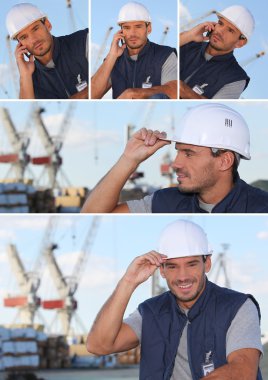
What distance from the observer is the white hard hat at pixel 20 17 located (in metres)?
12.6

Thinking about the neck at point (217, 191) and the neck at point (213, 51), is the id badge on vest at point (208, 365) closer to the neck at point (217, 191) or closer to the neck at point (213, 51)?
the neck at point (217, 191)

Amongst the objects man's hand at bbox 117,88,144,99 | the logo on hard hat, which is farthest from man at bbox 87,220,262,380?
man's hand at bbox 117,88,144,99

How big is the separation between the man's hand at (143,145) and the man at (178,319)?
85cm

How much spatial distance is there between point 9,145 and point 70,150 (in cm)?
85

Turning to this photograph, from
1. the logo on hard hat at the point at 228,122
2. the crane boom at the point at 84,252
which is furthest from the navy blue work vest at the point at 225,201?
the crane boom at the point at 84,252

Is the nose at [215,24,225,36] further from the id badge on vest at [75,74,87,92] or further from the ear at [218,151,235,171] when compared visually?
the ear at [218,151,235,171]

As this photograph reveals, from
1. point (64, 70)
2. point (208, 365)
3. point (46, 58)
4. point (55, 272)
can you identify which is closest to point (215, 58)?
point (64, 70)

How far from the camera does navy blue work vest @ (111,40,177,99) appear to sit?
12.5 m

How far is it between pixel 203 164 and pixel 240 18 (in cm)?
408

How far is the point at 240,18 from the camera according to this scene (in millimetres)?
12734

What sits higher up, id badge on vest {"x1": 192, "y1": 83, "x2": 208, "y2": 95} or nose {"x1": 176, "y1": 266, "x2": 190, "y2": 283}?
id badge on vest {"x1": 192, "y1": 83, "x2": 208, "y2": 95}

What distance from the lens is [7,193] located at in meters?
16.8

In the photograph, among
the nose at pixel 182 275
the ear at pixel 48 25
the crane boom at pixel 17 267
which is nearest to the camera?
the nose at pixel 182 275

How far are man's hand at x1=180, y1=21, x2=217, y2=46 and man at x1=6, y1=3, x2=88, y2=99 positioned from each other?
0.93 meters
